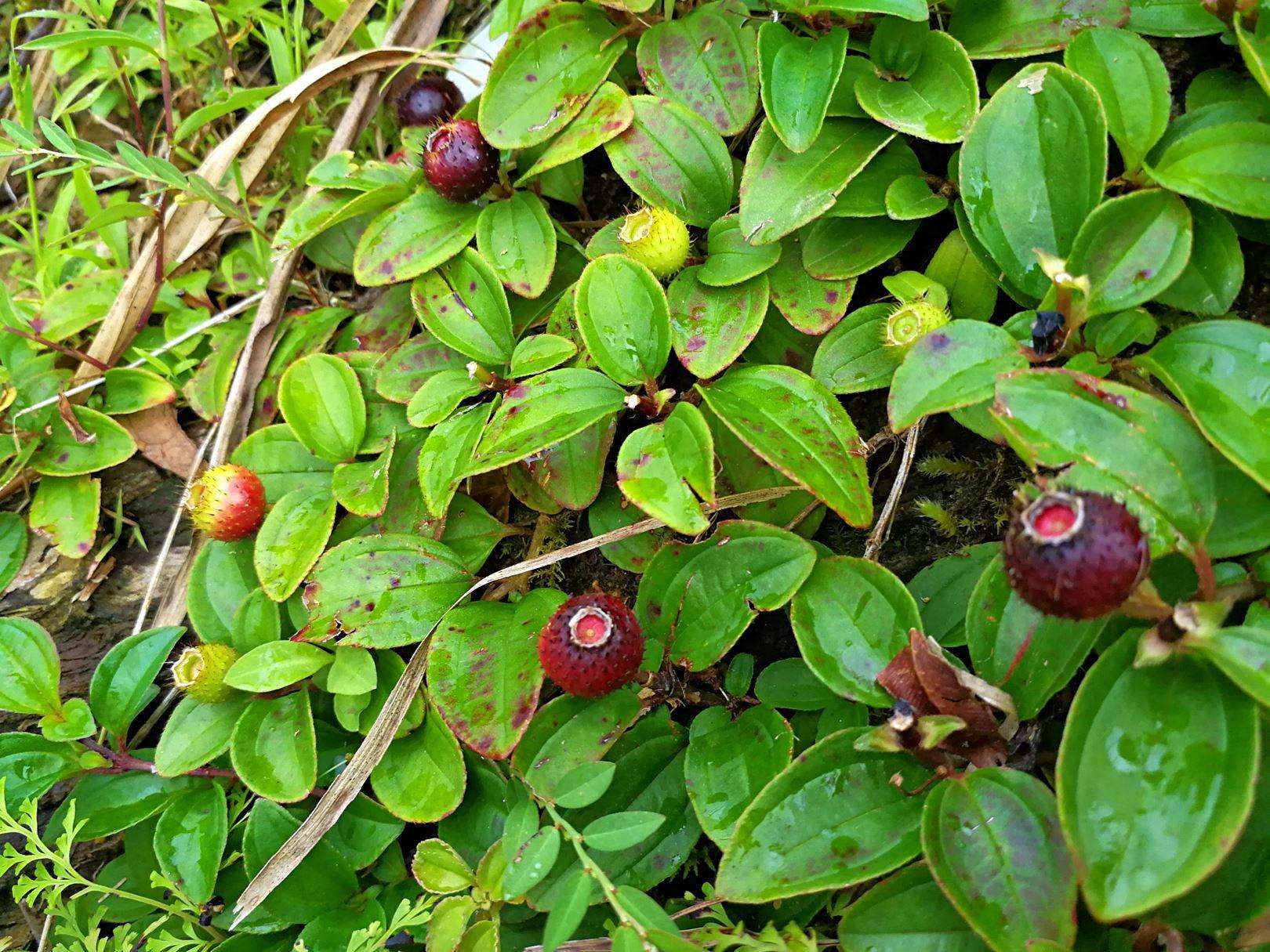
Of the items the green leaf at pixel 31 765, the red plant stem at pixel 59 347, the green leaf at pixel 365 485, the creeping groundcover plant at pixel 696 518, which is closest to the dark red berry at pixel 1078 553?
the creeping groundcover plant at pixel 696 518

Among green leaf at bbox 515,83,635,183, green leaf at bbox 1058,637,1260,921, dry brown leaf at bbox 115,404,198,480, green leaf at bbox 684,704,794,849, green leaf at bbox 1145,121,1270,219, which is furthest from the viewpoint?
dry brown leaf at bbox 115,404,198,480

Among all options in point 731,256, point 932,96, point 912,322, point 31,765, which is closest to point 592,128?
point 731,256

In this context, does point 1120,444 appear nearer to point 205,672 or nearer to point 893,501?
point 893,501

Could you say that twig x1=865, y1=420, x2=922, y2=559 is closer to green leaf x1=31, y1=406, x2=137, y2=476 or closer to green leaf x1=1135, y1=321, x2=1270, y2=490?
green leaf x1=1135, y1=321, x2=1270, y2=490

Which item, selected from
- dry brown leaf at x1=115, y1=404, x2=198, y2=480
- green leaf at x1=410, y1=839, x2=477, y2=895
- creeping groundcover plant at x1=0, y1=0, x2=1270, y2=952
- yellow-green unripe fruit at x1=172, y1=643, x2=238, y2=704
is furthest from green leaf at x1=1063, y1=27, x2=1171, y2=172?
dry brown leaf at x1=115, y1=404, x2=198, y2=480

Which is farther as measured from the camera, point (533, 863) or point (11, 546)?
point (11, 546)

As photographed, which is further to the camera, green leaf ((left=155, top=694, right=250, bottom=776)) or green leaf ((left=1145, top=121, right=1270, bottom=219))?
green leaf ((left=155, top=694, right=250, bottom=776))
